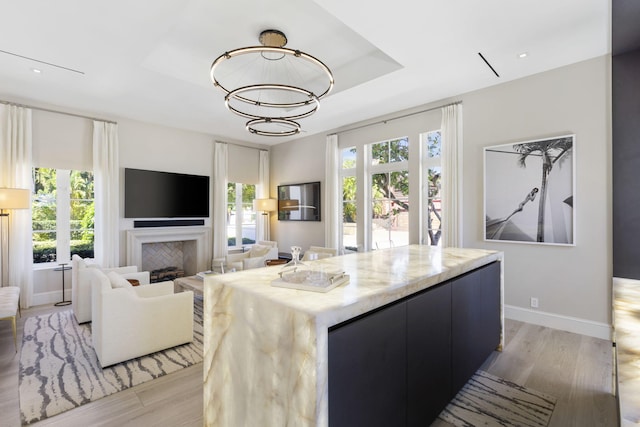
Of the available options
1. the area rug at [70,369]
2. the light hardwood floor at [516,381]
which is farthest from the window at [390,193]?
the area rug at [70,369]

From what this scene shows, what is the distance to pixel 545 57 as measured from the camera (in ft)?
11.6

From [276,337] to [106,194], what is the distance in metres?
5.35

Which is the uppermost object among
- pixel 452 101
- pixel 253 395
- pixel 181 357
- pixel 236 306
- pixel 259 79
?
pixel 259 79

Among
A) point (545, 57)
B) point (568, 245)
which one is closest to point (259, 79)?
point (545, 57)

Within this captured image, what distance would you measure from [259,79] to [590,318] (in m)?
5.21

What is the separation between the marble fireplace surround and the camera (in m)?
5.62

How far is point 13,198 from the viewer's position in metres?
4.08

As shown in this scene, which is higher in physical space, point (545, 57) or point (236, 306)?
point (545, 57)

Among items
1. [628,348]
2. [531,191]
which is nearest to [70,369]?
[628,348]

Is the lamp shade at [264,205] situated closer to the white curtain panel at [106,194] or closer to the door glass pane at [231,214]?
the door glass pane at [231,214]

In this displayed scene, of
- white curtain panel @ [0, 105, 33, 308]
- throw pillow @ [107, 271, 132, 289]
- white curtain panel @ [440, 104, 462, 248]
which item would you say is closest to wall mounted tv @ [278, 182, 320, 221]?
white curtain panel @ [440, 104, 462, 248]

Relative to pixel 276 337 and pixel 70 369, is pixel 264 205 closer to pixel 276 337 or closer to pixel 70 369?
pixel 70 369

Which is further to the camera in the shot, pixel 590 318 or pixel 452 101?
pixel 452 101

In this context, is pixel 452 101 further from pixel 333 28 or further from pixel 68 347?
pixel 68 347
